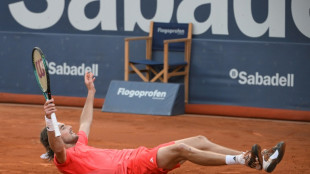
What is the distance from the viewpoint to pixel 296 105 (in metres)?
12.1

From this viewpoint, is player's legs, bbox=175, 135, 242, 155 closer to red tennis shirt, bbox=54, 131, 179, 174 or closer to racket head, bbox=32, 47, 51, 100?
red tennis shirt, bbox=54, 131, 179, 174

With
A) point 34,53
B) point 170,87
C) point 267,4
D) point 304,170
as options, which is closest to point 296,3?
point 267,4

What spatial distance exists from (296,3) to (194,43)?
6.76 ft

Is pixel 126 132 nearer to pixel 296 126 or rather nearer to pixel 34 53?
pixel 296 126

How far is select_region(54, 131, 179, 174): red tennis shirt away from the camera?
19.7 ft

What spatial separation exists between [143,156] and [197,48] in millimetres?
6838

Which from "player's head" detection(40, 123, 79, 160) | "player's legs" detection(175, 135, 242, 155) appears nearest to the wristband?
"player's head" detection(40, 123, 79, 160)

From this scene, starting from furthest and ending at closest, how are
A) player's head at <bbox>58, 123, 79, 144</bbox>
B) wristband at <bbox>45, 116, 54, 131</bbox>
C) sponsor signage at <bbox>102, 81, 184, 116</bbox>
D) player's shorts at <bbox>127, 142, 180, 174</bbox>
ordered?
sponsor signage at <bbox>102, 81, 184, 116</bbox>
player's head at <bbox>58, 123, 79, 144</bbox>
player's shorts at <bbox>127, 142, 180, 174</bbox>
wristband at <bbox>45, 116, 54, 131</bbox>

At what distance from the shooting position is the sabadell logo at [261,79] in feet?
39.9

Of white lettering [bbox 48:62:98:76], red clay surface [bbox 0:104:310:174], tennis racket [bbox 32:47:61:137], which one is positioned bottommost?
red clay surface [bbox 0:104:310:174]

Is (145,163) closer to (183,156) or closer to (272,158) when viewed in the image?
(183,156)

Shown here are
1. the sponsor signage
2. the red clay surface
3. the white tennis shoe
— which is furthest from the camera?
the sponsor signage

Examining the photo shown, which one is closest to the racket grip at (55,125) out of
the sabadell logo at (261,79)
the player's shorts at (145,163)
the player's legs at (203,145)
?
the player's shorts at (145,163)

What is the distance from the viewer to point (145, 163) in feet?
19.7
